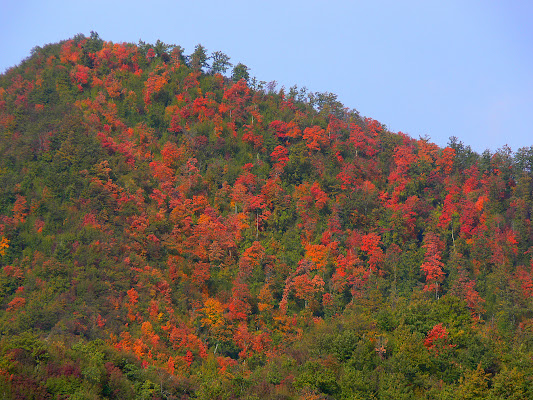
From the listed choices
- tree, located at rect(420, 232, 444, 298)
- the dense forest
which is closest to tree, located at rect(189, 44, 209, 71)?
the dense forest

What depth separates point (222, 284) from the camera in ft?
236

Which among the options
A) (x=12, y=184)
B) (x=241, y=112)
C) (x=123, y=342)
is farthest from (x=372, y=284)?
(x=12, y=184)

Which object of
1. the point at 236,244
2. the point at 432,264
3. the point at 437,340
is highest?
the point at 432,264

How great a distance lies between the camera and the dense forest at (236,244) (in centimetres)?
5122

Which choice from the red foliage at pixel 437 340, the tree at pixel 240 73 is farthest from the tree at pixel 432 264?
the tree at pixel 240 73

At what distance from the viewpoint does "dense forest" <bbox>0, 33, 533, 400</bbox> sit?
5122 centimetres

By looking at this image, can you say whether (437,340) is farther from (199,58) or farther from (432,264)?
(199,58)

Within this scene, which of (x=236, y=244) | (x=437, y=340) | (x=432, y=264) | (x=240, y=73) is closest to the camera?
(x=437, y=340)

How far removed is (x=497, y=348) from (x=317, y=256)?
2407cm

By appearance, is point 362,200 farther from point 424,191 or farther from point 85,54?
point 85,54

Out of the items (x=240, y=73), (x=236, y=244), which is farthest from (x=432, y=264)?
(x=240, y=73)

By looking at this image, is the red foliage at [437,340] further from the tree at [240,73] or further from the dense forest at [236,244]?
the tree at [240,73]

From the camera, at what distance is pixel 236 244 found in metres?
74.9

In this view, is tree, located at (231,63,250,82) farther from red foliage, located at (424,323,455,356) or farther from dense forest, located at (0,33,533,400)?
red foliage, located at (424,323,455,356)
